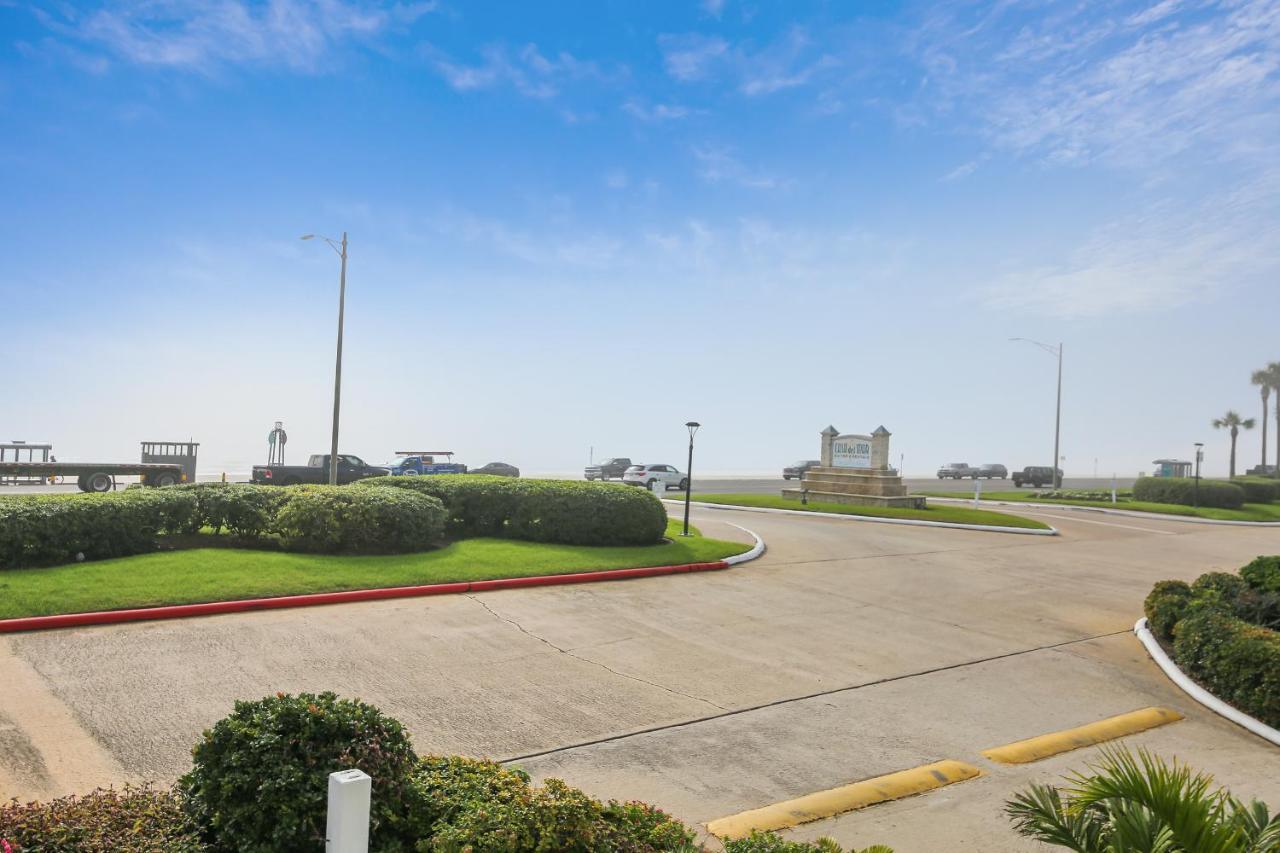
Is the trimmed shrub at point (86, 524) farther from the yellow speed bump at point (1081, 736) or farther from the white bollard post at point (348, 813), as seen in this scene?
the yellow speed bump at point (1081, 736)

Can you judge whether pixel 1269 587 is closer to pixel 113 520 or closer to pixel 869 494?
pixel 113 520

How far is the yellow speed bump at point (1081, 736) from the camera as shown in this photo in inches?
280

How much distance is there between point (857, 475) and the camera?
33625 mm

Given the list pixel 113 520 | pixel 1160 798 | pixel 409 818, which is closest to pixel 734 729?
pixel 409 818

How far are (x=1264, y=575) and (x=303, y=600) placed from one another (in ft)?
43.2

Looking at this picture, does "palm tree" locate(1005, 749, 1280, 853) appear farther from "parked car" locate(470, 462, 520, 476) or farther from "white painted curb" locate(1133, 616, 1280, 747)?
"parked car" locate(470, 462, 520, 476)

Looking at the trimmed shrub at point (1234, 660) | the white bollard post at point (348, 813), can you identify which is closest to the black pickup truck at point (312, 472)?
the trimmed shrub at point (1234, 660)

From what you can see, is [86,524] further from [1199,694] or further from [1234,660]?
[1234,660]

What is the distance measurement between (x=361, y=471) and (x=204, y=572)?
967 inches

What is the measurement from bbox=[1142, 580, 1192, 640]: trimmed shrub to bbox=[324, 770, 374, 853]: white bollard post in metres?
11.1

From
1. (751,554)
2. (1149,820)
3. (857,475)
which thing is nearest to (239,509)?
(751,554)

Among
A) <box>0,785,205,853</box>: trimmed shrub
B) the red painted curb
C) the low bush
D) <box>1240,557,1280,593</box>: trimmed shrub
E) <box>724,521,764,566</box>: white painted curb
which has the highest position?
<box>1240,557,1280,593</box>: trimmed shrub

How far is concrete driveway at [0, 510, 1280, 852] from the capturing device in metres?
6.31

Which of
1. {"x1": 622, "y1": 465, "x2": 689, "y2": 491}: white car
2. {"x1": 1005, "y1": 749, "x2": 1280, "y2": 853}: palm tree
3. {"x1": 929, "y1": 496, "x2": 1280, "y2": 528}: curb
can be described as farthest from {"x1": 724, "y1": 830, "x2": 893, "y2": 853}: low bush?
{"x1": 622, "y1": 465, "x2": 689, "y2": 491}: white car
